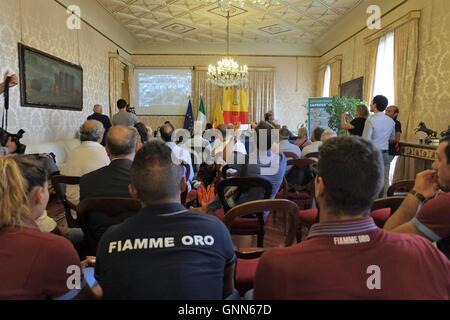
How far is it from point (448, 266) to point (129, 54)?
35.0 feet

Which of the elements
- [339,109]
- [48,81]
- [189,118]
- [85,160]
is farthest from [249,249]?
[189,118]

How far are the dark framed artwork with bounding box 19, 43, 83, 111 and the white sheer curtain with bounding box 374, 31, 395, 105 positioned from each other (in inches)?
232

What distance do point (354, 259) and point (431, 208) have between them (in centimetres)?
65

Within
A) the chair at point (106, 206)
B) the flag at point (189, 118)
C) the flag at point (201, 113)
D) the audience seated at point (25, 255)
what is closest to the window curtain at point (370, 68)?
the flag at point (201, 113)

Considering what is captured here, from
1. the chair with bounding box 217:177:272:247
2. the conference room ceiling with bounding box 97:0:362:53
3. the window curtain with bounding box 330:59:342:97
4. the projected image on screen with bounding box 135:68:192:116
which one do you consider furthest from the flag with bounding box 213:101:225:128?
the chair with bounding box 217:177:272:247

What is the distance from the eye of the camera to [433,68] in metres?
4.99

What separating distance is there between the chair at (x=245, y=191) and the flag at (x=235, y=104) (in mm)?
8231

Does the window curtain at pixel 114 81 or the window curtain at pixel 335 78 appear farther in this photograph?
the window curtain at pixel 335 78

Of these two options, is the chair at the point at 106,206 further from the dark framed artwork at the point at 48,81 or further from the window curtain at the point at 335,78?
the window curtain at the point at 335,78

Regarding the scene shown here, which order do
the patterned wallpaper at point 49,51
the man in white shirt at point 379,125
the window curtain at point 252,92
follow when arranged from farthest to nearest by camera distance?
the window curtain at point 252,92 → the patterned wallpaper at point 49,51 → the man in white shirt at point 379,125

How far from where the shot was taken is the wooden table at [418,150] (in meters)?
4.17
